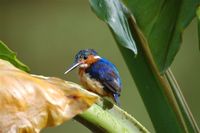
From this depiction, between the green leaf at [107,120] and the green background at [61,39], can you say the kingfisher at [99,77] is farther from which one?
the green background at [61,39]

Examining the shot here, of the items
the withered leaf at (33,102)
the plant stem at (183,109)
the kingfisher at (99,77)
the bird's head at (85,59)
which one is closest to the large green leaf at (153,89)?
the plant stem at (183,109)

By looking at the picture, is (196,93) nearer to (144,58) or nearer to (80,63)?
(80,63)

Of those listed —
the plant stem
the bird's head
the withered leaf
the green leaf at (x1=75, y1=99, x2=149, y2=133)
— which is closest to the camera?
the withered leaf

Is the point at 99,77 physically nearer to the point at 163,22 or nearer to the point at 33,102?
the point at 163,22

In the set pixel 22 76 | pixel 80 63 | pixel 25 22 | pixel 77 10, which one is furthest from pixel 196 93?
pixel 22 76

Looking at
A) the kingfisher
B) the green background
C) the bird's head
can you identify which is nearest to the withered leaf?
the kingfisher

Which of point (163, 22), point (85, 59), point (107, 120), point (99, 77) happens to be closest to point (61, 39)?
point (85, 59)

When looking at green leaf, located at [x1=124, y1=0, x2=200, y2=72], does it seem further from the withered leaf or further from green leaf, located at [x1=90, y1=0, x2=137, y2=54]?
the withered leaf
